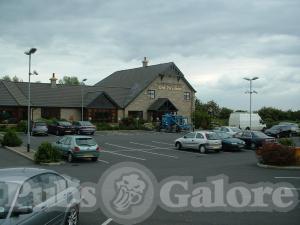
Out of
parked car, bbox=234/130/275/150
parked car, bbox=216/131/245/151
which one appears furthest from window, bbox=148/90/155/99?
parked car, bbox=216/131/245/151

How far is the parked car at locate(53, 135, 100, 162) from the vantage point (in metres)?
24.2

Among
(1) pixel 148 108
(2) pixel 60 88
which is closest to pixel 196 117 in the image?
(1) pixel 148 108

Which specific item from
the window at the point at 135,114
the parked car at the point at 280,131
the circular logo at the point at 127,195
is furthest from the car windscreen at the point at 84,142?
the window at the point at 135,114

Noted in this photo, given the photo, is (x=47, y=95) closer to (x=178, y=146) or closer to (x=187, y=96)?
(x=187, y=96)

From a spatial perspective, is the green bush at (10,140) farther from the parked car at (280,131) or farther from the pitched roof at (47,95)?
the parked car at (280,131)

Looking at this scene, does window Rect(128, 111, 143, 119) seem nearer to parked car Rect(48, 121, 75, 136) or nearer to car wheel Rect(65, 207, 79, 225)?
parked car Rect(48, 121, 75, 136)

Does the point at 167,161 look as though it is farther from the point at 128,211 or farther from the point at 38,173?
the point at 38,173

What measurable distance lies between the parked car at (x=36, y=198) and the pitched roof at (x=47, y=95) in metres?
43.4

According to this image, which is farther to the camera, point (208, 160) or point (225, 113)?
point (225, 113)

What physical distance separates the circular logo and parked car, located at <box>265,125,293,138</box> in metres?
28.9

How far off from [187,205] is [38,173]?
5367 mm

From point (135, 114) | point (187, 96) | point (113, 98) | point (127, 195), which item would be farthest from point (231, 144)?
point (187, 96)

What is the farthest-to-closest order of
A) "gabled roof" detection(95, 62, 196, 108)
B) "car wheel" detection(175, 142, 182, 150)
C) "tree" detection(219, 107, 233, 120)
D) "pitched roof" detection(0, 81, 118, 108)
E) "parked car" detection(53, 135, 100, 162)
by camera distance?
1. "tree" detection(219, 107, 233, 120)
2. "gabled roof" detection(95, 62, 196, 108)
3. "pitched roof" detection(0, 81, 118, 108)
4. "car wheel" detection(175, 142, 182, 150)
5. "parked car" detection(53, 135, 100, 162)

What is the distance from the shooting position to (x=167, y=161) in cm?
2527
